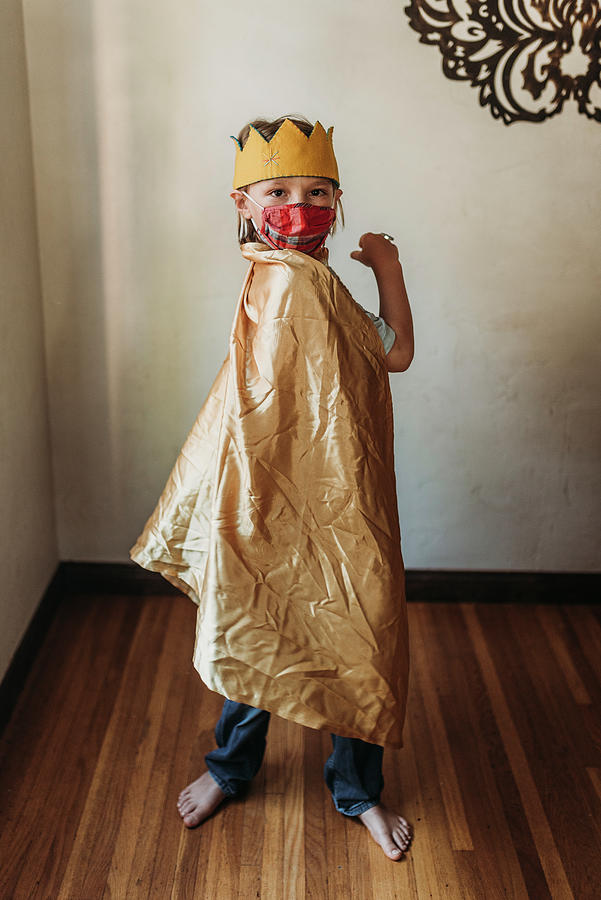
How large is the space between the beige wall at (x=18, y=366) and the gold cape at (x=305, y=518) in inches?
26.7

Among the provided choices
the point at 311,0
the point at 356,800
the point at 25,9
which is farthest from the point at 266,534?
the point at 25,9

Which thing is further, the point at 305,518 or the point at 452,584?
the point at 452,584

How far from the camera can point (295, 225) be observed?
1.34 m

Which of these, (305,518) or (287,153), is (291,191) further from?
(305,518)

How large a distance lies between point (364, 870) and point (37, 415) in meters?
1.28

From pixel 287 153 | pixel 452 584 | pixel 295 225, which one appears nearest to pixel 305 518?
pixel 295 225

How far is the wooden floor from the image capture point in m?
1.50

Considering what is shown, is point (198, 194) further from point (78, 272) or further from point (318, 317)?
point (318, 317)

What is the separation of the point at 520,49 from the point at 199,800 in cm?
174

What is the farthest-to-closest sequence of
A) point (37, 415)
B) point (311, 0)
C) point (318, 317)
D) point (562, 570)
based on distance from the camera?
point (562, 570) < point (37, 415) < point (311, 0) < point (318, 317)

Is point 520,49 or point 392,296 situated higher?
point 520,49

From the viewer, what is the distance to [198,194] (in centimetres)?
193

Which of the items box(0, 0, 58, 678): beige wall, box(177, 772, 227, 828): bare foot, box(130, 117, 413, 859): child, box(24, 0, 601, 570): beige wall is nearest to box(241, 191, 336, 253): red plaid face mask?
box(130, 117, 413, 859): child

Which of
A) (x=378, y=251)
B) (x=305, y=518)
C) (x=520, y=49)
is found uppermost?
(x=520, y=49)
